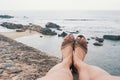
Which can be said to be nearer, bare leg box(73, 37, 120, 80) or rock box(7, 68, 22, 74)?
bare leg box(73, 37, 120, 80)

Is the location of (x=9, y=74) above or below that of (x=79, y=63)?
below

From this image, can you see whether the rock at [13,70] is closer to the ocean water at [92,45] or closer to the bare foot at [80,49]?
the bare foot at [80,49]

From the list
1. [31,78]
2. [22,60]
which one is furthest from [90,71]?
[22,60]

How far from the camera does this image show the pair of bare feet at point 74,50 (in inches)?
148

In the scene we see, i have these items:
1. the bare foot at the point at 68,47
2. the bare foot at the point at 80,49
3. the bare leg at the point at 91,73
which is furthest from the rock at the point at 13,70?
the bare leg at the point at 91,73

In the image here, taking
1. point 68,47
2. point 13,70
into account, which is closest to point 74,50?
point 68,47

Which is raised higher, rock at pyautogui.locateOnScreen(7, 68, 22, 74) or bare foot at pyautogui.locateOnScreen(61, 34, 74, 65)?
bare foot at pyautogui.locateOnScreen(61, 34, 74, 65)

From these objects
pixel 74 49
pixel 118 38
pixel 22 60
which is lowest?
pixel 118 38

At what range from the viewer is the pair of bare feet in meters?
3.75

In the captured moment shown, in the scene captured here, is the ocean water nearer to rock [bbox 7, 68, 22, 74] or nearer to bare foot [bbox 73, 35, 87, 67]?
bare foot [bbox 73, 35, 87, 67]

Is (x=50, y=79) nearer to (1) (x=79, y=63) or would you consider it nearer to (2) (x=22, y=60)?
(1) (x=79, y=63)

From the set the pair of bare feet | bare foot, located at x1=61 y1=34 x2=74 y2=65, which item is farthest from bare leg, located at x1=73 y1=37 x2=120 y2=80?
bare foot, located at x1=61 y1=34 x2=74 y2=65

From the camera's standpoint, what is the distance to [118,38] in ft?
77.2

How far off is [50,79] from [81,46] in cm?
225
